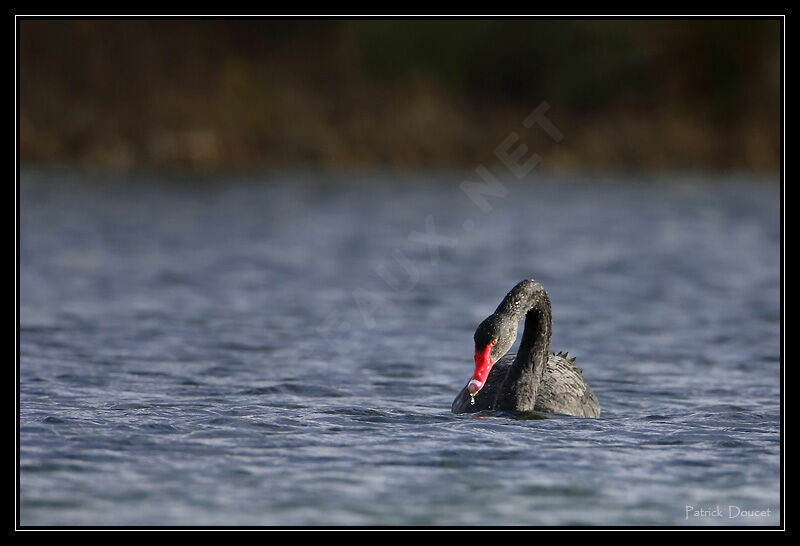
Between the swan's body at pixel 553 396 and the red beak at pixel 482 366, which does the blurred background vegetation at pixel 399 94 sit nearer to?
the swan's body at pixel 553 396

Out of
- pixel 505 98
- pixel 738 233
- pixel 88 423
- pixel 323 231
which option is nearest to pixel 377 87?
pixel 505 98

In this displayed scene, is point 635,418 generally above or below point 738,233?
below

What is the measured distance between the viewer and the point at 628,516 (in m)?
7.16

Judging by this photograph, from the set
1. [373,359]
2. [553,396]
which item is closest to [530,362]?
[553,396]

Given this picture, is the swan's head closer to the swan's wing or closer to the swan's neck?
the swan's neck

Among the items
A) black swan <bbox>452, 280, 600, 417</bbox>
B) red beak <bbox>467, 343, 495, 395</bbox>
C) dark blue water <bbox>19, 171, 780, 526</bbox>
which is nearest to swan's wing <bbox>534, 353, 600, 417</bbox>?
black swan <bbox>452, 280, 600, 417</bbox>

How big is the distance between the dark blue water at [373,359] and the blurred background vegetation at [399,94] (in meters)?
3.64

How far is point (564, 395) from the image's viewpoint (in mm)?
9617

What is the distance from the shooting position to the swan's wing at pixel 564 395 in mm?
9539

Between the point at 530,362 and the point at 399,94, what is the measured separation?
23.9m

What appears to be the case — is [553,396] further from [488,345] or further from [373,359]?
[373,359]

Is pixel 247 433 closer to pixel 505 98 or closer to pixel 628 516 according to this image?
pixel 628 516
